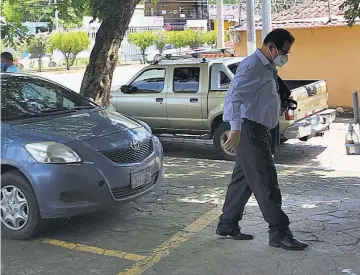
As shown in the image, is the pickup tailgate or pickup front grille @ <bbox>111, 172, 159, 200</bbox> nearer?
pickup front grille @ <bbox>111, 172, 159, 200</bbox>

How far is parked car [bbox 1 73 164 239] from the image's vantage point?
4.68 m

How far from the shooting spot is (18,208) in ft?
15.8

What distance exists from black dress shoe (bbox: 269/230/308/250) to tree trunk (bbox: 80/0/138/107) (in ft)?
17.2

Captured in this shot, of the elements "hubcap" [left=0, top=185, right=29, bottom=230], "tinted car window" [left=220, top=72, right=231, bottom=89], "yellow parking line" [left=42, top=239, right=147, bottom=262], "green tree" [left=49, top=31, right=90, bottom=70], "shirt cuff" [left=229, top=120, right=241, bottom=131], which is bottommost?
"yellow parking line" [left=42, top=239, right=147, bottom=262]

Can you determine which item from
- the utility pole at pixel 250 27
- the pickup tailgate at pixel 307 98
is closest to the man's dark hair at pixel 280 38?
the pickup tailgate at pixel 307 98

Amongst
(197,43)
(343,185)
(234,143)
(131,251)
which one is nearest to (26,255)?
(131,251)

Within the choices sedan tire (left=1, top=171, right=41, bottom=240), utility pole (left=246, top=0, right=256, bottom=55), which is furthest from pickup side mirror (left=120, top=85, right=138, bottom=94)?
sedan tire (left=1, top=171, right=41, bottom=240)

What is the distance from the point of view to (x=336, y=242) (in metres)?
Result: 4.59

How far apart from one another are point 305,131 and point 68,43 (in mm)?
31778

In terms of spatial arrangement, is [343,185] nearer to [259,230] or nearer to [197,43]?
[259,230]

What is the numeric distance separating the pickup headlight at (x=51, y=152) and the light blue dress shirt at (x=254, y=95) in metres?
1.46

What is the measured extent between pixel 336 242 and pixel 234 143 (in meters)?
1.29

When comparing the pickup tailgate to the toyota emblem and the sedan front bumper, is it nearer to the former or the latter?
the toyota emblem

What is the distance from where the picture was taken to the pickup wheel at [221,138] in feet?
30.4
